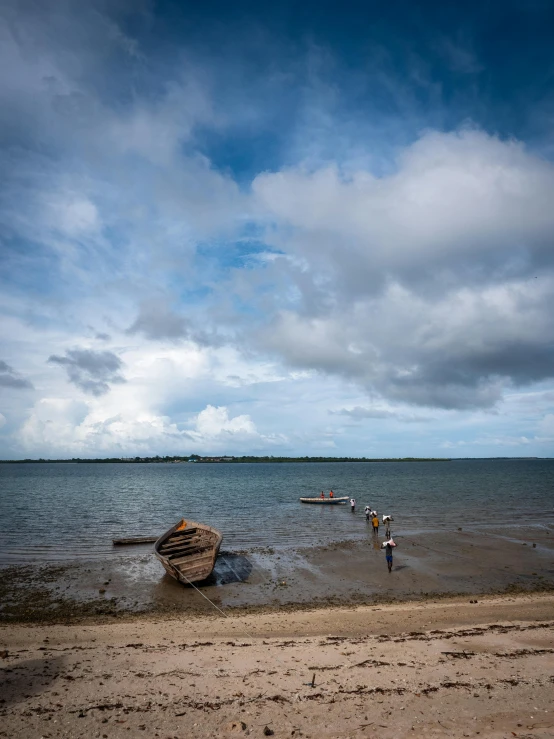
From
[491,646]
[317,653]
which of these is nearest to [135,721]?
[317,653]

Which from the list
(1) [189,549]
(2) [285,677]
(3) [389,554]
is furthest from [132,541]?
(2) [285,677]

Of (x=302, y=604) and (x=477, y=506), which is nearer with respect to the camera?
(x=302, y=604)

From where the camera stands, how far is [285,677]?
394 inches

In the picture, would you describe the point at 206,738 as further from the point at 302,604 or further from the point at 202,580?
the point at 202,580

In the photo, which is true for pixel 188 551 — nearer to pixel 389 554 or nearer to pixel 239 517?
pixel 389 554

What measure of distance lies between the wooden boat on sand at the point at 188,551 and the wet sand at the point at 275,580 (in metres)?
0.68

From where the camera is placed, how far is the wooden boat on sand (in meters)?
19.0

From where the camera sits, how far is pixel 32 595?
58.5ft

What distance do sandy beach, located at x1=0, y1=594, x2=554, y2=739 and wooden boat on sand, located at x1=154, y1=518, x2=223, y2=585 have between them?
401cm

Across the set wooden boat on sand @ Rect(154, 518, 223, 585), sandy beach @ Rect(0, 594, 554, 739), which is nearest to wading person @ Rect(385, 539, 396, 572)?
sandy beach @ Rect(0, 594, 554, 739)

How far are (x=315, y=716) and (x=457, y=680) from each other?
3.53 metres

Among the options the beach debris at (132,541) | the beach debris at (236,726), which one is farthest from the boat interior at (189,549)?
the beach debris at (236,726)

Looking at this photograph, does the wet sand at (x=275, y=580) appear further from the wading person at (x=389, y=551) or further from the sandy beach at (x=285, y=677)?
the sandy beach at (x=285, y=677)

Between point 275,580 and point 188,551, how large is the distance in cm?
476
